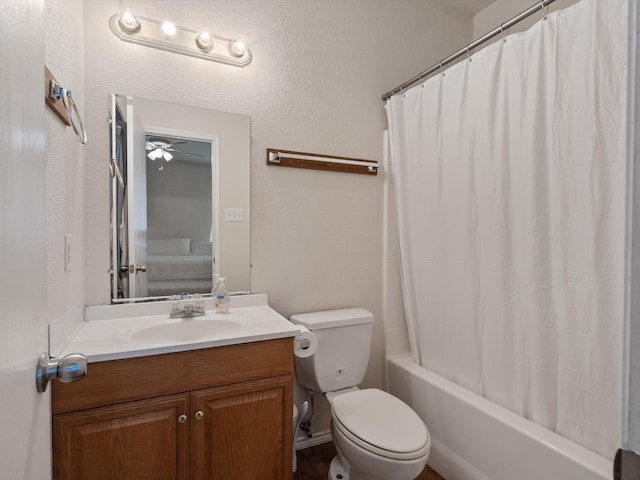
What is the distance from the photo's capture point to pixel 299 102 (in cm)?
190

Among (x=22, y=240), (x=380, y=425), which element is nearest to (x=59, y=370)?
(x=22, y=240)

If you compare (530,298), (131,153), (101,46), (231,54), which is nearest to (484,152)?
(530,298)

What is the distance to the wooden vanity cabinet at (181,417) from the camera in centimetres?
108

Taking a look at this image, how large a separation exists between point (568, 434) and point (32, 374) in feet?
5.41

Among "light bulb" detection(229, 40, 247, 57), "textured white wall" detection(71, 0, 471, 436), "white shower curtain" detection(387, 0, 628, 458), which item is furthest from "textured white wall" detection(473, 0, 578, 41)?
"light bulb" detection(229, 40, 247, 57)

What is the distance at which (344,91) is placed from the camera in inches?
79.8

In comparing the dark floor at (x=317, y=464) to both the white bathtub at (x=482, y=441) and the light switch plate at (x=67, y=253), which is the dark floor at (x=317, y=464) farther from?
the light switch plate at (x=67, y=253)

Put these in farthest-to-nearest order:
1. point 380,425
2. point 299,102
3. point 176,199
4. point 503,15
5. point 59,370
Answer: point 503,15, point 299,102, point 176,199, point 380,425, point 59,370

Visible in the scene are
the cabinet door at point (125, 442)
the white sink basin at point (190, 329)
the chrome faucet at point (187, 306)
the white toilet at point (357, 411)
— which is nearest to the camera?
the cabinet door at point (125, 442)

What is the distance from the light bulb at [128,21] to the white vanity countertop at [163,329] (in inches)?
48.6

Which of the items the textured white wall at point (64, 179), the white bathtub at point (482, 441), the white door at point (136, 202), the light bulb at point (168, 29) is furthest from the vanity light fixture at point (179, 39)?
the white bathtub at point (482, 441)

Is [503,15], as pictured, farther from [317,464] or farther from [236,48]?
[317,464]

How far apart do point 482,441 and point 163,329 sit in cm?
148

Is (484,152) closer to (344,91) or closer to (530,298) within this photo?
(530,298)
